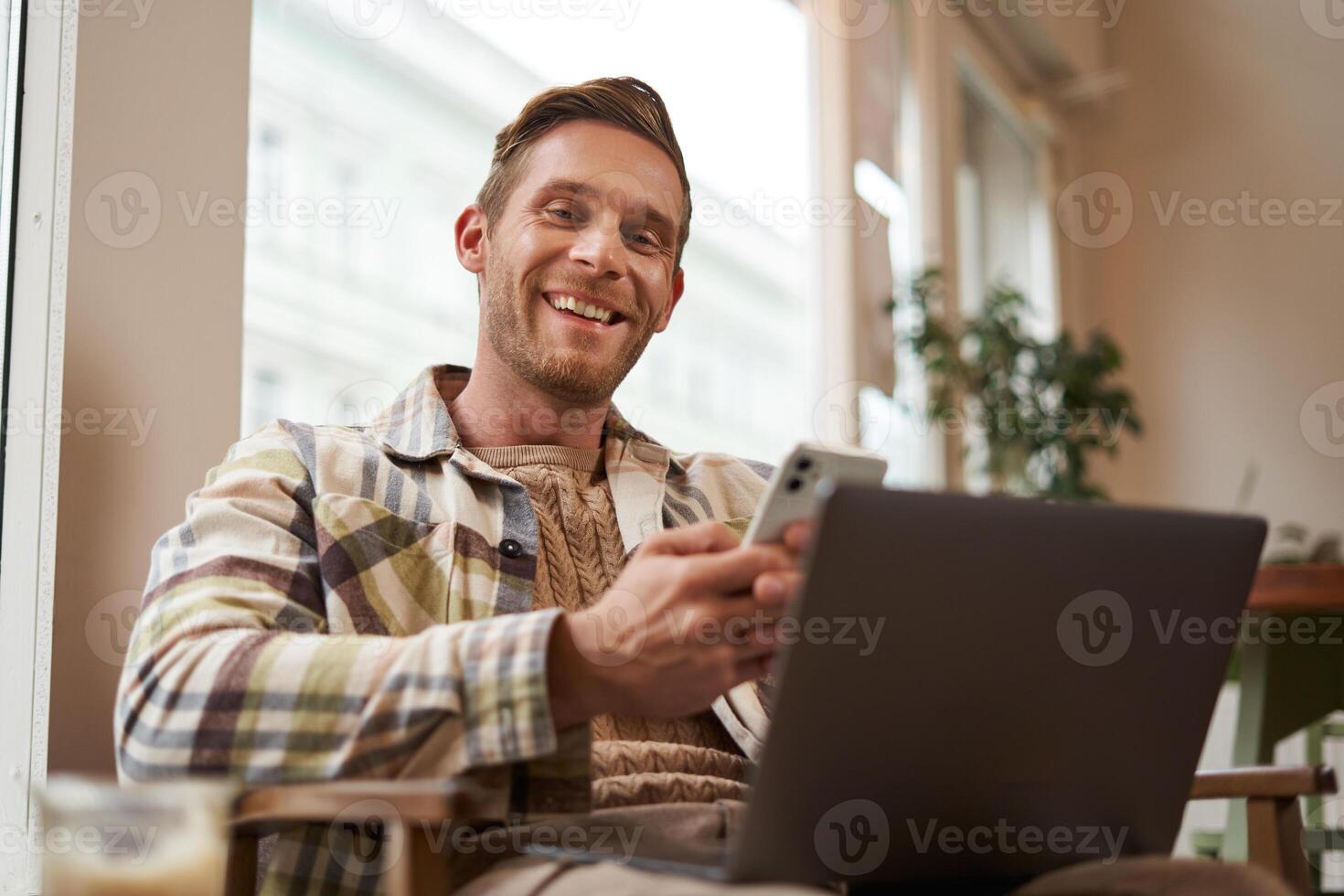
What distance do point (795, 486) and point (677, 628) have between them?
0.13 m

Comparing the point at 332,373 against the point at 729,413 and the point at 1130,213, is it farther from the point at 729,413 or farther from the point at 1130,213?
the point at 1130,213

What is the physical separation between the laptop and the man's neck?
1.96 feet

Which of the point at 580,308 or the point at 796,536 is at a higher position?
the point at 580,308

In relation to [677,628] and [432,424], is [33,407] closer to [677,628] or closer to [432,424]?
[432,424]

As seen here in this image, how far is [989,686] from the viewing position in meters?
0.88

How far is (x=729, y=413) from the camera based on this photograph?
301cm

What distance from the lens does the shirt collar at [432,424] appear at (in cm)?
135

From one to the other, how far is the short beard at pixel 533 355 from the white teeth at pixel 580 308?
0.02 metres

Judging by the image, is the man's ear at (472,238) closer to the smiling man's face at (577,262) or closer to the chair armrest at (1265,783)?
the smiling man's face at (577,262)

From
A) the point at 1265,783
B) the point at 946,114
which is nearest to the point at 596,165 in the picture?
the point at 1265,783

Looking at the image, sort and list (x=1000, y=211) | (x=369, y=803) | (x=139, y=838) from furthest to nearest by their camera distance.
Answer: (x=1000, y=211) < (x=369, y=803) < (x=139, y=838)

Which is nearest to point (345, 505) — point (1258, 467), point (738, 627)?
point (738, 627)

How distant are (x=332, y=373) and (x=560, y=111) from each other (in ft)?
1.97

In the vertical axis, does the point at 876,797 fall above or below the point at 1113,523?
below
